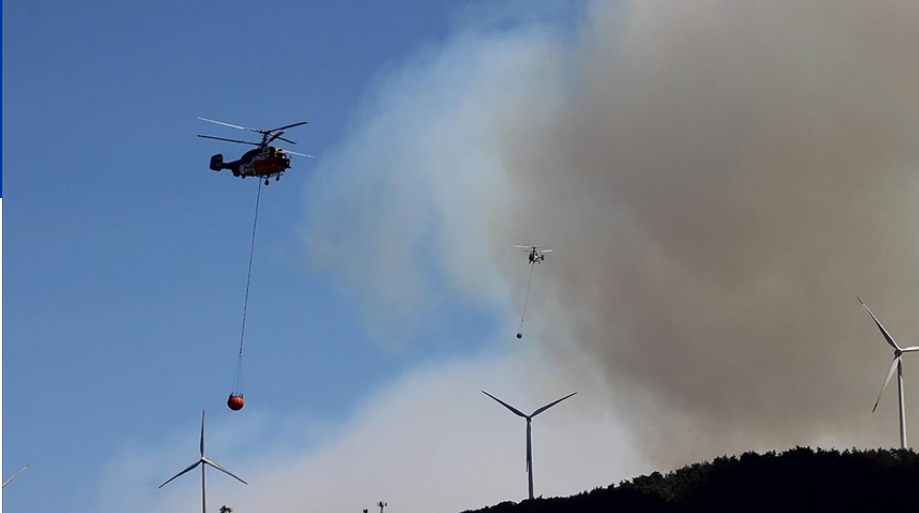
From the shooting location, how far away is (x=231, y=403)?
140250mm

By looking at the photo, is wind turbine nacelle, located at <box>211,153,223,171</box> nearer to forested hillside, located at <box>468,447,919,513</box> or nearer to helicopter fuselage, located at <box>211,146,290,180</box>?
helicopter fuselage, located at <box>211,146,290,180</box>

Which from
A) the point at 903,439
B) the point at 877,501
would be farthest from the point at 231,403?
the point at 903,439

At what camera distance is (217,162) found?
571 feet

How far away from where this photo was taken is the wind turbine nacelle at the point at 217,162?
569 feet

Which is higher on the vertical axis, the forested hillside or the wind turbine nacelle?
the wind turbine nacelle

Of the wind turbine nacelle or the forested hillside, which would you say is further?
the wind turbine nacelle

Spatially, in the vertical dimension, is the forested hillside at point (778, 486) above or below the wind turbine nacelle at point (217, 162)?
below

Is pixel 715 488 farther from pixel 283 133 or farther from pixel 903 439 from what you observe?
pixel 283 133

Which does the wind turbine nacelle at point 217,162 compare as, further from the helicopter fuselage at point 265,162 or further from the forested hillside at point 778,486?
the forested hillside at point 778,486

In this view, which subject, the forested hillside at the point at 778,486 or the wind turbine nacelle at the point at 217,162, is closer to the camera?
the forested hillside at the point at 778,486

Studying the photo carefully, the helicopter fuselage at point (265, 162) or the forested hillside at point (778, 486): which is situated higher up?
the helicopter fuselage at point (265, 162)

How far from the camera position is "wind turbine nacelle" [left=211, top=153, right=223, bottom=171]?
569ft

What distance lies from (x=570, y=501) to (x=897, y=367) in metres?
40.4

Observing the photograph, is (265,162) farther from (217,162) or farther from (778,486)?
(778,486)
